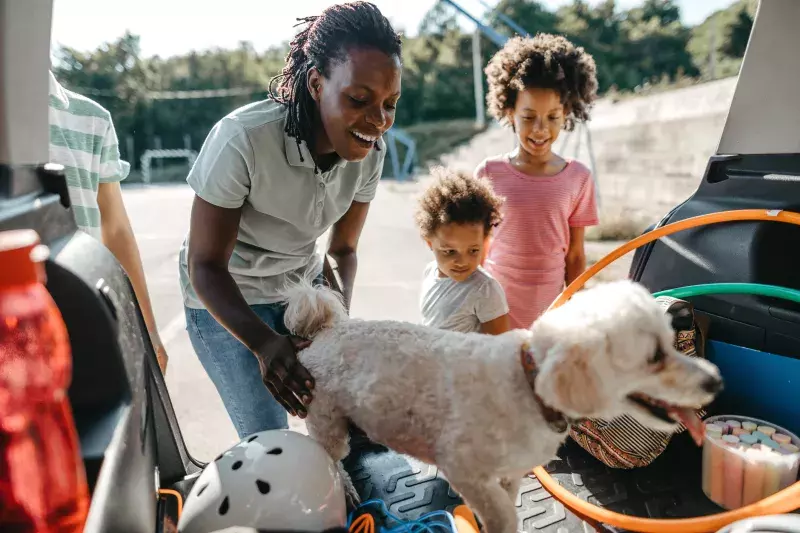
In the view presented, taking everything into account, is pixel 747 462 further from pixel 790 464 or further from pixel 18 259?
pixel 18 259

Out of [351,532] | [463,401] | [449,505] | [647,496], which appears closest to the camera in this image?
[463,401]

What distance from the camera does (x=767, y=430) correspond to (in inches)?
78.7

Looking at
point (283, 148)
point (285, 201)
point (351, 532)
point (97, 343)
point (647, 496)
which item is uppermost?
point (283, 148)

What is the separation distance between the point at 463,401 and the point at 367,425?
334 mm

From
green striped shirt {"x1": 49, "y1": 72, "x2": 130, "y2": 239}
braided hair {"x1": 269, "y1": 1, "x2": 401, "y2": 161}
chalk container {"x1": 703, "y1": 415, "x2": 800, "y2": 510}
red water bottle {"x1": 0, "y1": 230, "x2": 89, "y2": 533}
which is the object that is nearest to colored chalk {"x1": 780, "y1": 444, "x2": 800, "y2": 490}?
chalk container {"x1": 703, "y1": 415, "x2": 800, "y2": 510}

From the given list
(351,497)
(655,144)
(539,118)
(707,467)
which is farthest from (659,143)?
(351,497)

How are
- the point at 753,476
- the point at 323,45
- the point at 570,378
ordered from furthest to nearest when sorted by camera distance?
Result: the point at 753,476
the point at 323,45
the point at 570,378

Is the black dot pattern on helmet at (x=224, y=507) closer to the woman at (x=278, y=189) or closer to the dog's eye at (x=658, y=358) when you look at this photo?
the woman at (x=278, y=189)

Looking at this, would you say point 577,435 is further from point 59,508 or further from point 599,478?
point 59,508

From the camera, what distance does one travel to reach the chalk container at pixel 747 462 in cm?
185

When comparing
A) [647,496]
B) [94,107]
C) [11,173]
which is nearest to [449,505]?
[647,496]

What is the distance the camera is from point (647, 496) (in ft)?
6.59

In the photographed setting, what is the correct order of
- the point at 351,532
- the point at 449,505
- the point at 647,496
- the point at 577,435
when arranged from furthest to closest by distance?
the point at 577,435 → the point at 647,496 → the point at 449,505 → the point at 351,532

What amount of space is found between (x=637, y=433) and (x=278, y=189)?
1.65 metres
